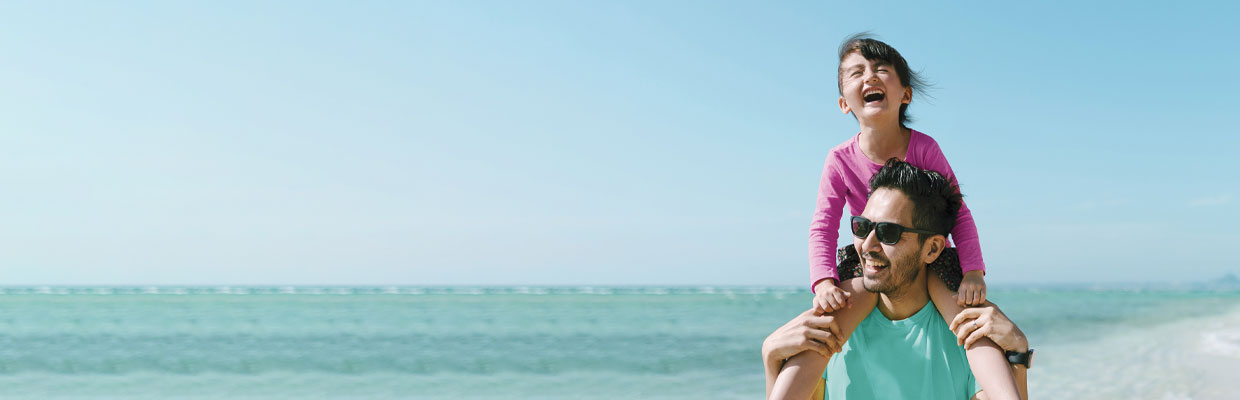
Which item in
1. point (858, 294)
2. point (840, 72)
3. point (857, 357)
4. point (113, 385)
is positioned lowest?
point (113, 385)

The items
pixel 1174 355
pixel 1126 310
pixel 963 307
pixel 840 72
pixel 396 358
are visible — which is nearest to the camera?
pixel 963 307

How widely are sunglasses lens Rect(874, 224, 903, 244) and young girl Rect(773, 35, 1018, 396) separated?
0.69 ft

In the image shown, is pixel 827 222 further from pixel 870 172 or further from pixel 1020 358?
pixel 1020 358

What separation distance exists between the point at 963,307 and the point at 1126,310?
21.6 m

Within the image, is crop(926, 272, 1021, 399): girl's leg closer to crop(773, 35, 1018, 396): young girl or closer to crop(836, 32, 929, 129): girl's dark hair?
crop(773, 35, 1018, 396): young girl

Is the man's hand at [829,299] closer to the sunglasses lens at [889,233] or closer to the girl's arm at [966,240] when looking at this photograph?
the sunglasses lens at [889,233]

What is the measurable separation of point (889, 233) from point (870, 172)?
43 cm

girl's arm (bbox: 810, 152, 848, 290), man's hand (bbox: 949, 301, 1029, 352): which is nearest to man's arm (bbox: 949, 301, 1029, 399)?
man's hand (bbox: 949, 301, 1029, 352)

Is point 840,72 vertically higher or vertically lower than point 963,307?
higher

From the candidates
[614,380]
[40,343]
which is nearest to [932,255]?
[614,380]

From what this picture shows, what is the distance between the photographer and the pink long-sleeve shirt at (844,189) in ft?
8.17

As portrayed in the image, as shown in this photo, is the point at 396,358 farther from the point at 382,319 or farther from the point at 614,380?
the point at 382,319

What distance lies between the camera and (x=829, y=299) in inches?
93.4

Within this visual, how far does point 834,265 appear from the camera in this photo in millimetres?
2516
